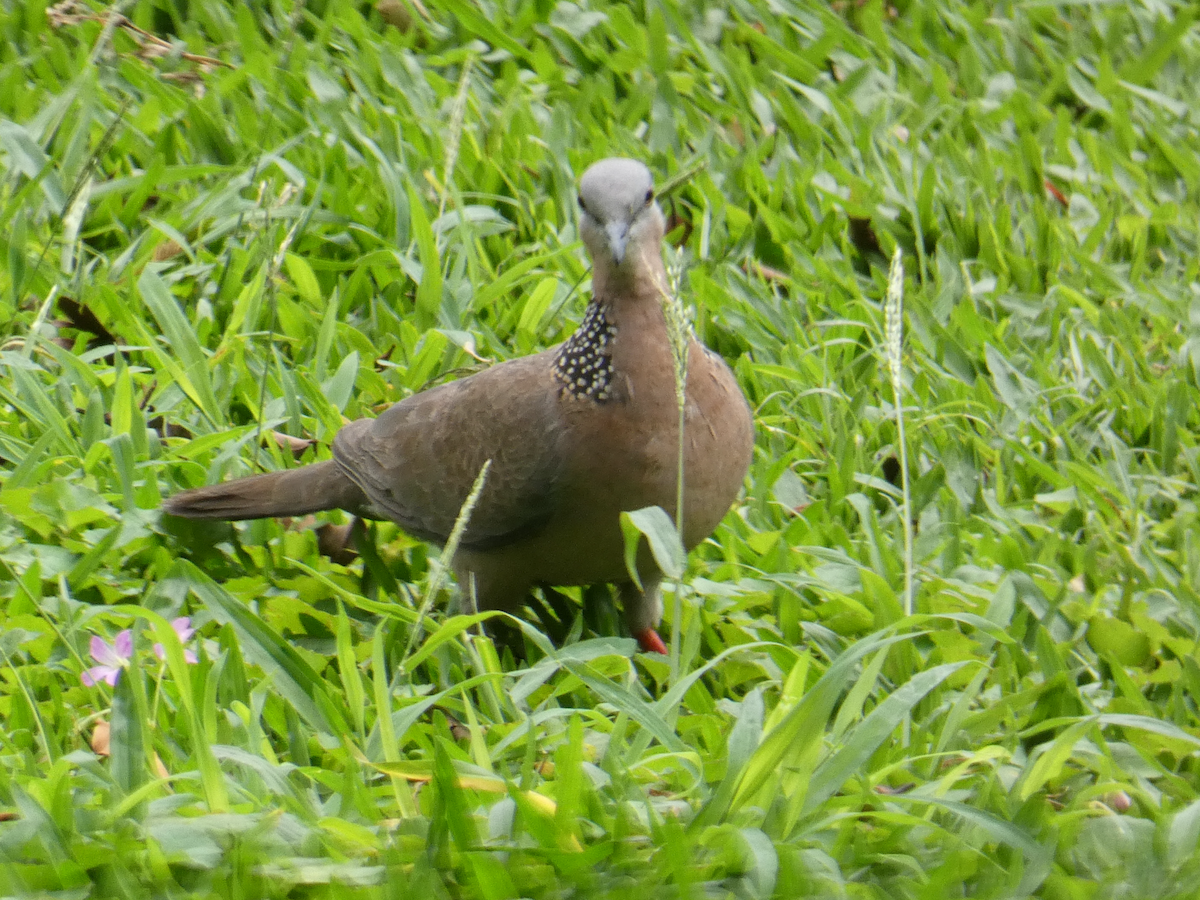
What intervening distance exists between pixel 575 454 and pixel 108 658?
106 cm

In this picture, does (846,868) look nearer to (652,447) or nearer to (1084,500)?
(652,447)

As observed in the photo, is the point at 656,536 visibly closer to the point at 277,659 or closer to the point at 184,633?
the point at 277,659

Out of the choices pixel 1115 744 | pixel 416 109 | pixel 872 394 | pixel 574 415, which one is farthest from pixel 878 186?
pixel 1115 744

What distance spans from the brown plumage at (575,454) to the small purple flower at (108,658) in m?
0.53

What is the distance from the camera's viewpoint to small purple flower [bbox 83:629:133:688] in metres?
3.06

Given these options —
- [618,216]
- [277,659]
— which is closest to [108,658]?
[277,659]

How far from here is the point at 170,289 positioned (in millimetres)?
4605

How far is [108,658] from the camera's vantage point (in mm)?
3111

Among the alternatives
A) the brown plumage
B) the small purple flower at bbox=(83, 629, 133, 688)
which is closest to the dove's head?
the brown plumage

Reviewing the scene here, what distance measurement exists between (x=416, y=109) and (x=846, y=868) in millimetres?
3687

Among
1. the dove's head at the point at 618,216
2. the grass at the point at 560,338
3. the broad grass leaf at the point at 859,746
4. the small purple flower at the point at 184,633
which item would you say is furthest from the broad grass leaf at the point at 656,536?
the small purple flower at the point at 184,633

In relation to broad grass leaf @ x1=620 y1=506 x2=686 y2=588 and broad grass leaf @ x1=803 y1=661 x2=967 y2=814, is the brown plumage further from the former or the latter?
broad grass leaf @ x1=803 y1=661 x2=967 y2=814

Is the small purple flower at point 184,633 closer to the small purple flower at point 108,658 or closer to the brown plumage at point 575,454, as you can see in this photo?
the small purple flower at point 108,658

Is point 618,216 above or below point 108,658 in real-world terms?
above
